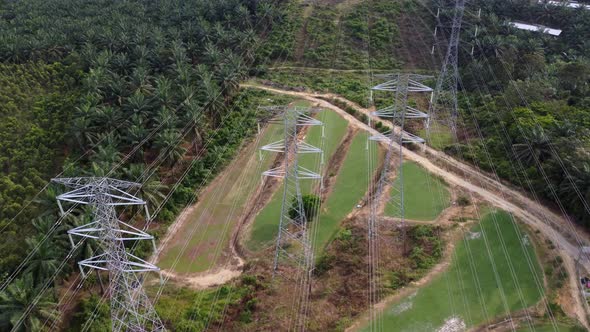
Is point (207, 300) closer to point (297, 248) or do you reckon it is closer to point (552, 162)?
point (297, 248)

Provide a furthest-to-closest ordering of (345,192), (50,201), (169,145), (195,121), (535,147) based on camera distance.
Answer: (195,121), (169,145), (345,192), (535,147), (50,201)

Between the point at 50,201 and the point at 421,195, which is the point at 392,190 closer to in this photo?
the point at 421,195

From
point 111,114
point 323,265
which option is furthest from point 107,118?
point 323,265

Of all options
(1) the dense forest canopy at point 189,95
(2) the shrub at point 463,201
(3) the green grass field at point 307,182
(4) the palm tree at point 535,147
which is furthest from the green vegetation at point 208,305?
(4) the palm tree at point 535,147

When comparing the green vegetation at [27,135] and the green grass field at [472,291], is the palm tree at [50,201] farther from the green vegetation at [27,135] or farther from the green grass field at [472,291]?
the green grass field at [472,291]

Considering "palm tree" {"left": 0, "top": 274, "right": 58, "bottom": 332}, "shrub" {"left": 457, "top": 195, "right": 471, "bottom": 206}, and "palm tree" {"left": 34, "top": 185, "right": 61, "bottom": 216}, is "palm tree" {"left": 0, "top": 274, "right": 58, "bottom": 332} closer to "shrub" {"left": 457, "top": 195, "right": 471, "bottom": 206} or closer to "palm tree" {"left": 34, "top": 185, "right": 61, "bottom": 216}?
"palm tree" {"left": 34, "top": 185, "right": 61, "bottom": 216}

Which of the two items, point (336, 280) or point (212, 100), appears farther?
point (212, 100)
